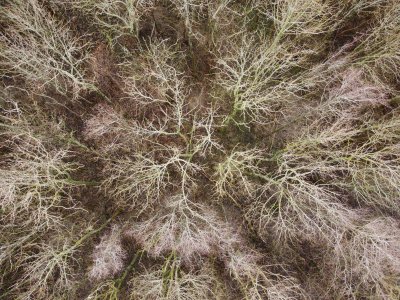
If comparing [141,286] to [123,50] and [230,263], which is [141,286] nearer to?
[230,263]

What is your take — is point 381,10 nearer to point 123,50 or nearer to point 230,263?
point 123,50

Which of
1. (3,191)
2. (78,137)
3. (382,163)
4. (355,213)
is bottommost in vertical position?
(355,213)

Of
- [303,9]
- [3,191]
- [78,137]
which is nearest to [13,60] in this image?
[78,137]

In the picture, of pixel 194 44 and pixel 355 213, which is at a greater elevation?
pixel 194 44

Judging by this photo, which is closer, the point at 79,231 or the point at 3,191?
the point at 3,191

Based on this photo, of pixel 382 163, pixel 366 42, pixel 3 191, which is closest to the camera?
pixel 3 191

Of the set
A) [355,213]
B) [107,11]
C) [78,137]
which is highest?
[107,11]

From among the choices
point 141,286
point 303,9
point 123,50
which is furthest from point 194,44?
point 141,286

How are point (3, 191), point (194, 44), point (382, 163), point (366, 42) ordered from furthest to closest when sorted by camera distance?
point (194, 44)
point (366, 42)
point (382, 163)
point (3, 191)

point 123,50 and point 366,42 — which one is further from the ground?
point 123,50
